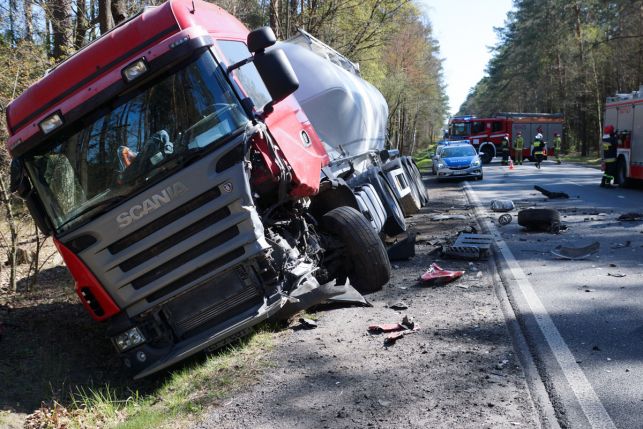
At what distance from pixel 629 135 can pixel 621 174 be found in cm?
129

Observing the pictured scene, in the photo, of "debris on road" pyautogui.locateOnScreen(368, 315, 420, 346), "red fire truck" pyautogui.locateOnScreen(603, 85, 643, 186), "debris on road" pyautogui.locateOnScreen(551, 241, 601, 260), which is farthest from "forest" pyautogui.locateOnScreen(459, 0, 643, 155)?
"debris on road" pyautogui.locateOnScreen(368, 315, 420, 346)

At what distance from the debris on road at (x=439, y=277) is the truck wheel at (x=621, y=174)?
1415 cm

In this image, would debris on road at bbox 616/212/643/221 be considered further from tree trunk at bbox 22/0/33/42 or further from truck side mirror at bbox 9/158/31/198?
tree trunk at bbox 22/0/33/42

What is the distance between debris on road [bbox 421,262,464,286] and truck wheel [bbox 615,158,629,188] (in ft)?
46.4

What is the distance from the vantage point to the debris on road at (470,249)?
8312mm

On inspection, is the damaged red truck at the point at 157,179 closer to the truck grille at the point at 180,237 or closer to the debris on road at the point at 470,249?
the truck grille at the point at 180,237

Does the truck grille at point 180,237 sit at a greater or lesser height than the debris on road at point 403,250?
greater

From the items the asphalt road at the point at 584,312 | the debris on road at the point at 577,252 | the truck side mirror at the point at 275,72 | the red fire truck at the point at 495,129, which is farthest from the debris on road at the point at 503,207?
the red fire truck at the point at 495,129

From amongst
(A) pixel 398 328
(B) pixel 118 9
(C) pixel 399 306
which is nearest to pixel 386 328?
(A) pixel 398 328

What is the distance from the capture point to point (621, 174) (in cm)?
1908

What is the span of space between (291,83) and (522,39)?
55.6 m

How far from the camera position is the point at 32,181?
17.0ft

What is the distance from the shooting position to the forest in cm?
3828

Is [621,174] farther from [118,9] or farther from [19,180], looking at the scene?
[19,180]
